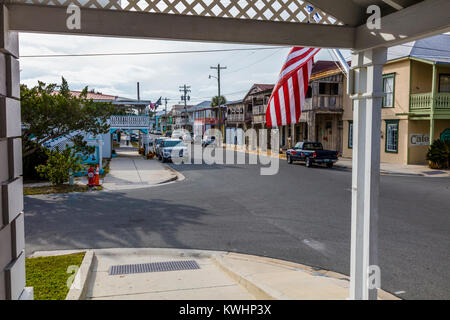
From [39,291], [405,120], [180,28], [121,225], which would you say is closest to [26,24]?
[180,28]

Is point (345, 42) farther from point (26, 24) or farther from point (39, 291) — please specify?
point (39, 291)

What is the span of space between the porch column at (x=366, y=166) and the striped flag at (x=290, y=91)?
2361 mm

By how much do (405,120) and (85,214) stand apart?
20.0m

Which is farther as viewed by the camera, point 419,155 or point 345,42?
point 419,155

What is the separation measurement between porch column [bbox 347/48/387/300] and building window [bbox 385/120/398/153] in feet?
74.1

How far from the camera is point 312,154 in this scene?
76.3 feet

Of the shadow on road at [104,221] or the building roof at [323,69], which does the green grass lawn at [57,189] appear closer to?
the shadow on road at [104,221]

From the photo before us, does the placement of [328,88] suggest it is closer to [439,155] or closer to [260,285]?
[439,155]

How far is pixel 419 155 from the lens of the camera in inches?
931

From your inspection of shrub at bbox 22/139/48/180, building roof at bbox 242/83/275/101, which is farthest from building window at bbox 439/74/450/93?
building roof at bbox 242/83/275/101

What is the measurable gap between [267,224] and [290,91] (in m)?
3.80

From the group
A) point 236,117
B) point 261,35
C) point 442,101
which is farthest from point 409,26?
point 236,117

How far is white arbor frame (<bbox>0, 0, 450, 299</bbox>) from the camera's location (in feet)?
10.2

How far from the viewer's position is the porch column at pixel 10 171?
117 inches
